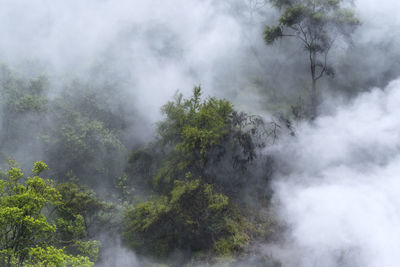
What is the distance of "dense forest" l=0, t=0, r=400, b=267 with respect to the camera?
29.5 feet

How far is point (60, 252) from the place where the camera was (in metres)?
7.69

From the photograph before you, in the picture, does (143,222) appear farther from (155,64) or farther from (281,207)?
(155,64)

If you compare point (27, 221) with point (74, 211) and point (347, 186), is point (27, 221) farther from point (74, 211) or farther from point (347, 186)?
point (347, 186)

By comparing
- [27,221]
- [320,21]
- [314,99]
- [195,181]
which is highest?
[320,21]

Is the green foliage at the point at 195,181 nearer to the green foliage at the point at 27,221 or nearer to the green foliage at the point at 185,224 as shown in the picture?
the green foliage at the point at 185,224

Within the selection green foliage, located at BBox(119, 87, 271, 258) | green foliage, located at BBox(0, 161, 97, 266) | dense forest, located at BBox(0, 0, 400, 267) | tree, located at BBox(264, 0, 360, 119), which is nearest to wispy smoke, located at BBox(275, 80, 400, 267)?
dense forest, located at BBox(0, 0, 400, 267)

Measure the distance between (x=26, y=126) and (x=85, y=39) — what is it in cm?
588

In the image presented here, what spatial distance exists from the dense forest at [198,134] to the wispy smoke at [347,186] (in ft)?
0.15

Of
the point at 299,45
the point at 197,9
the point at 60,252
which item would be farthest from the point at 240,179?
the point at 197,9

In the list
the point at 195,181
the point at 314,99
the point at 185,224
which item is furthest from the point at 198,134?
the point at 314,99

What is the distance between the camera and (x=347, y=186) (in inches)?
394

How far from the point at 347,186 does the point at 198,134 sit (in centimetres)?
455

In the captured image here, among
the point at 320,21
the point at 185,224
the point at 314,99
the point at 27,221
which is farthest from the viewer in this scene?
the point at 314,99

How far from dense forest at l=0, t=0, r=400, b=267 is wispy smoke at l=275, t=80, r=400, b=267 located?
0.05 meters
